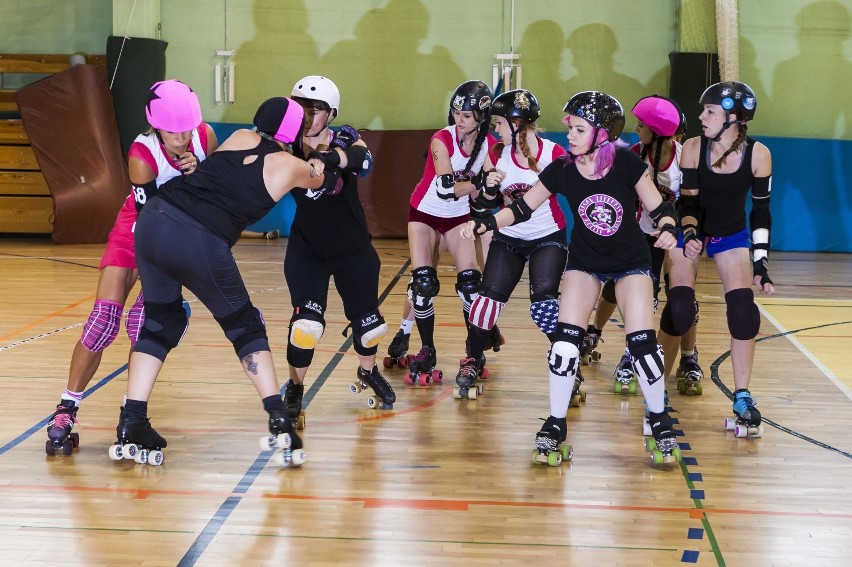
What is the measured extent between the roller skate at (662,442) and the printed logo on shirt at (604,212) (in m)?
0.78

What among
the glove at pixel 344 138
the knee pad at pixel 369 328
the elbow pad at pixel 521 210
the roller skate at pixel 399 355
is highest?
the glove at pixel 344 138

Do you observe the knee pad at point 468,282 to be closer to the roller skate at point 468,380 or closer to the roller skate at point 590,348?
the roller skate at point 468,380

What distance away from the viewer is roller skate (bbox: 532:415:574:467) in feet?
13.7

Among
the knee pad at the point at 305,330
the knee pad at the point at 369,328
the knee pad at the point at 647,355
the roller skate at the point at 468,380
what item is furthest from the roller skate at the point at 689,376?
the knee pad at the point at 305,330

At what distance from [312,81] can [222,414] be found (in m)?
1.60

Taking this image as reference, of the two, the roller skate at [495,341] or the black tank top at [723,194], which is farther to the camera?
the roller skate at [495,341]

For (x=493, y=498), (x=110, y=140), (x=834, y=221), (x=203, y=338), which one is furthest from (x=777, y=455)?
(x=110, y=140)

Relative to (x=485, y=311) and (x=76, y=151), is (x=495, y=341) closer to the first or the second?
(x=485, y=311)

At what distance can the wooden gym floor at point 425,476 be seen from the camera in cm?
333

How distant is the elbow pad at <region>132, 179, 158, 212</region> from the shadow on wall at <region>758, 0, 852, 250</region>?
9.24 meters

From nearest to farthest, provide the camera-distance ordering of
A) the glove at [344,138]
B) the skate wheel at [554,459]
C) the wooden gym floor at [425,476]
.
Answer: the wooden gym floor at [425,476] < the skate wheel at [554,459] < the glove at [344,138]

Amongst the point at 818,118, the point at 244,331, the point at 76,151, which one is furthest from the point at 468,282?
the point at 818,118

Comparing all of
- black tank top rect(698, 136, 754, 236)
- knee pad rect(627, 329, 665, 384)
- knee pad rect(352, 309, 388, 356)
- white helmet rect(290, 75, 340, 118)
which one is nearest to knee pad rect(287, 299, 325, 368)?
knee pad rect(352, 309, 388, 356)

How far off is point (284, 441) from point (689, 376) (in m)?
2.41
